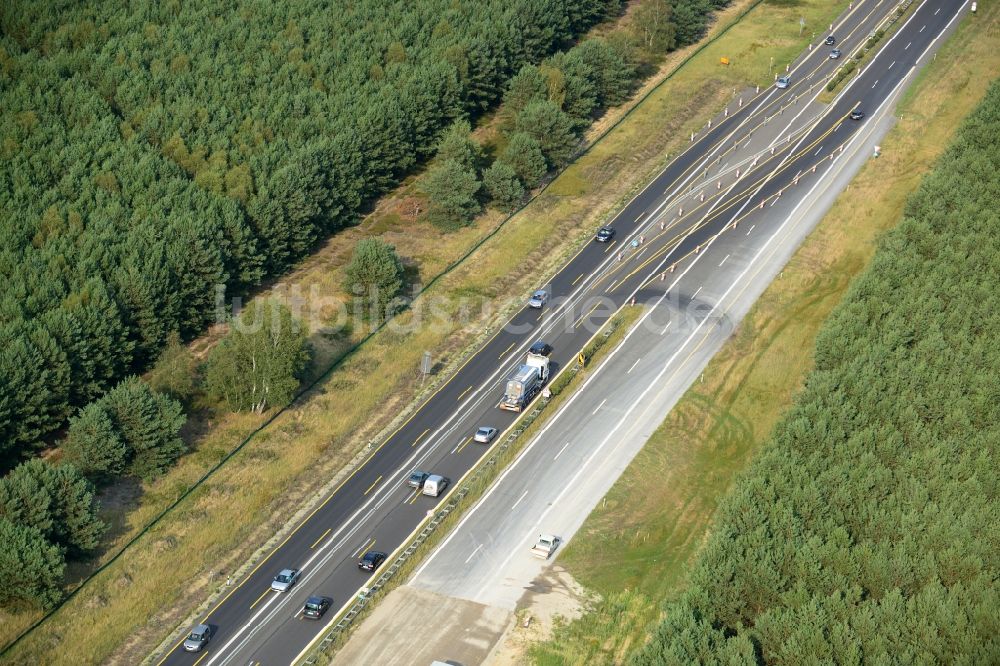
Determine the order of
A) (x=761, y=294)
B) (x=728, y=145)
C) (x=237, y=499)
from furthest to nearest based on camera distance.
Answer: (x=728, y=145)
(x=761, y=294)
(x=237, y=499)

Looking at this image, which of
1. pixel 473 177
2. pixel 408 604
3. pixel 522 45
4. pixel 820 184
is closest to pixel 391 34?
pixel 522 45

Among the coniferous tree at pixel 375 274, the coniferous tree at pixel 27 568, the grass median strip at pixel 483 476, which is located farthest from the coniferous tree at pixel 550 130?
the coniferous tree at pixel 27 568

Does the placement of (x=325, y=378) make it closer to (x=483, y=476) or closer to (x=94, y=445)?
(x=483, y=476)

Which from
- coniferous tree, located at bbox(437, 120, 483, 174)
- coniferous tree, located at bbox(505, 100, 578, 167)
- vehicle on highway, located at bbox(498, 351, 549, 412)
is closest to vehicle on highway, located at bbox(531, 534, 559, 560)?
vehicle on highway, located at bbox(498, 351, 549, 412)

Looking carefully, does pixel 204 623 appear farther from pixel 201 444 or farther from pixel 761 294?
pixel 761 294

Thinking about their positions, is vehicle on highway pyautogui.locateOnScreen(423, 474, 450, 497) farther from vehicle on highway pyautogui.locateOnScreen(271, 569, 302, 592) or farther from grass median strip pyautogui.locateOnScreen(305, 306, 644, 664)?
vehicle on highway pyautogui.locateOnScreen(271, 569, 302, 592)

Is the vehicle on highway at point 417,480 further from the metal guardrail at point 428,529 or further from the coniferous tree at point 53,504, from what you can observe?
the coniferous tree at point 53,504
